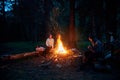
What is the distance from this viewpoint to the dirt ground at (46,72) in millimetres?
10688

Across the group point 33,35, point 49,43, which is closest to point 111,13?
point 49,43

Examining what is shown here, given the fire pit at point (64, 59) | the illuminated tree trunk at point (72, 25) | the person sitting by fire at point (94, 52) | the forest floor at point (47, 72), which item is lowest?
the forest floor at point (47, 72)

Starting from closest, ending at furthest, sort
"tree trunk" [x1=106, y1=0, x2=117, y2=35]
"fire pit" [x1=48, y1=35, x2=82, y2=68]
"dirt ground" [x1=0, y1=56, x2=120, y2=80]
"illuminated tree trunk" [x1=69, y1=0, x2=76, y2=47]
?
"dirt ground" [x1=0, y1=56, x2=120, y2=80]
"fire pit" [x1=48, y1=35, x2=82, y2=68]
"tree trunk" [x1=106, y1=0, x2=117, y2=35]
"illuminated tree trunk" [x1=69, y1=0, x2=76, y2=47]

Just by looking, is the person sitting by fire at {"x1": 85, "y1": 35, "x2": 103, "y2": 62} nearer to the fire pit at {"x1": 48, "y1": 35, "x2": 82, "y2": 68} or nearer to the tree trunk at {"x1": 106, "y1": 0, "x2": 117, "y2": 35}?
the fire pit at {"x1": 48, "y1": 35, "x2": 82, "y2": 68}

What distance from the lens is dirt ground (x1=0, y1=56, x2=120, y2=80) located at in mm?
10688

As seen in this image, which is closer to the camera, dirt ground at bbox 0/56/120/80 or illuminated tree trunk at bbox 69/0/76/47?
dirt ground at bbox 0/56/120/80

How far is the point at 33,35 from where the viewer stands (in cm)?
3300

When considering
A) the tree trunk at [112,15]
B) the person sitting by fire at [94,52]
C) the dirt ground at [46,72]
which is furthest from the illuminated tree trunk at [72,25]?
the person sitting by fire at [94,52]

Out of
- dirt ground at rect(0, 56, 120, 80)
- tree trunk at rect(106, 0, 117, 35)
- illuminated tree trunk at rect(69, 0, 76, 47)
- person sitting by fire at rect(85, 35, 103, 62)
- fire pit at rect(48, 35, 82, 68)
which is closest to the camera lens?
dirt ground at rect(0, 56, 120, 80)

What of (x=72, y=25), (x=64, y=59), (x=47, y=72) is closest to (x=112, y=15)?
(x=72, y=25)

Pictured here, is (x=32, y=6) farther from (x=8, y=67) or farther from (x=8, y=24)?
(x=8, y=67)

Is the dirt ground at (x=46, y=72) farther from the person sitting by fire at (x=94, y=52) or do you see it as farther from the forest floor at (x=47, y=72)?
the person sitting by fire at (x=94, y=52)

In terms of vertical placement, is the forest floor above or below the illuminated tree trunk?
below

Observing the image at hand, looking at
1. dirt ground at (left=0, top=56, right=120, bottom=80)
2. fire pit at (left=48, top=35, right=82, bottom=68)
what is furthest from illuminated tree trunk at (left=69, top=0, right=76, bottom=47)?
dirt ground at (left=0, top=56, right=120, bottom=80)
